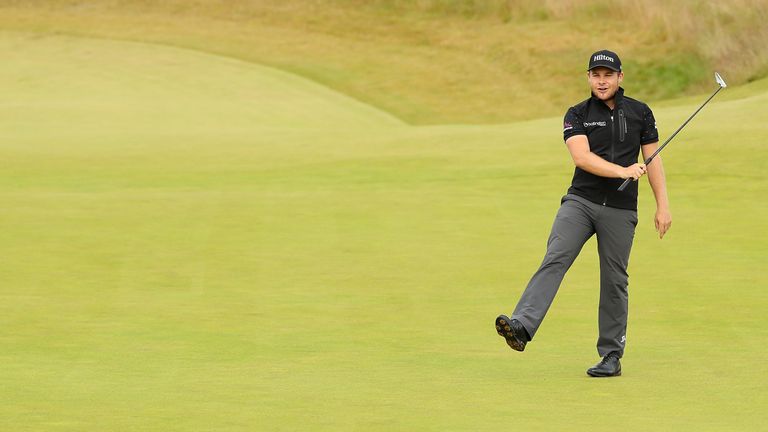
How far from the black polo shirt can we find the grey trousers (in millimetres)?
87

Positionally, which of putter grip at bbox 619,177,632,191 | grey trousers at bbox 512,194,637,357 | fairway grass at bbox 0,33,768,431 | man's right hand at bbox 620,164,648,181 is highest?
man's right hand at bbox 620,164,648,181

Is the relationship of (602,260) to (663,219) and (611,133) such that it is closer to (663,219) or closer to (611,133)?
(663,219)

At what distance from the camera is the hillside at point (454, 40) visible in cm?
4844

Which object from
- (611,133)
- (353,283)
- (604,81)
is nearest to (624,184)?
(611,133)

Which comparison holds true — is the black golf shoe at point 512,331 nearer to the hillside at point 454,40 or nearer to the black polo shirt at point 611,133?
the black polo shirt at point 611,133

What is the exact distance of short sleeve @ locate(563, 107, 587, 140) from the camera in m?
9.36

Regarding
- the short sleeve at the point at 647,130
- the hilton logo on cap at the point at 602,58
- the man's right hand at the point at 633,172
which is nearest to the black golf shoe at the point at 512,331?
the man's right hand at the point at 633,172

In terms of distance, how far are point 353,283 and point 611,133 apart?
4705 millimetres

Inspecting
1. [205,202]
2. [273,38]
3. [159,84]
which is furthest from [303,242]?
[273,38]

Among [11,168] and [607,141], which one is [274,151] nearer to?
[11,168]

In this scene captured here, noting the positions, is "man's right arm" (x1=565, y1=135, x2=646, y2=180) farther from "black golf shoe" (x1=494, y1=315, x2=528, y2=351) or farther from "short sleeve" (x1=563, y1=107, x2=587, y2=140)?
"black golf shoe" (x1=494, y1=315, x2=528, y2=351)

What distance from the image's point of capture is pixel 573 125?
9375 mm

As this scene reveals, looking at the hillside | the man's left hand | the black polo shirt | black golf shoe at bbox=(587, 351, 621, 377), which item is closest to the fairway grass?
black golf shoe at bbox=(587, 351, 621, 377)

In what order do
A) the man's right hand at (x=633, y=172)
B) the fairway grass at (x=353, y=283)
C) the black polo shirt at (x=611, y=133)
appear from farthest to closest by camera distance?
the black polo shirt at (x=611, y=133)
the man's right hand at (x=633, y=172)
the fairway grass at (x=353, y=283)
